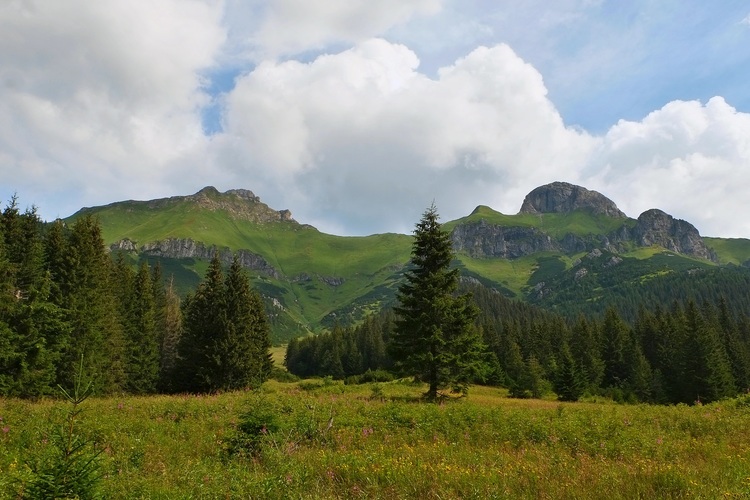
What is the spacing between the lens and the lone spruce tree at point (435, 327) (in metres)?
25.9

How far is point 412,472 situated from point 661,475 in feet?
14.3

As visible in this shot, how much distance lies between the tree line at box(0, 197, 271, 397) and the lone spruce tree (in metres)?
18.4

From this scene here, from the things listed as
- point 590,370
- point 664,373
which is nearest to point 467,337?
point 590,370

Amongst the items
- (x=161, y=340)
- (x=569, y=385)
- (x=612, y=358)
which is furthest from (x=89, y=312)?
(x=612, y=358)

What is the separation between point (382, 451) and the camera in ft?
33.8

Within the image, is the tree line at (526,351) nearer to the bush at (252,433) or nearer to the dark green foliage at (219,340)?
the bush at (252,433)

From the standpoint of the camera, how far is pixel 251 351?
138ft

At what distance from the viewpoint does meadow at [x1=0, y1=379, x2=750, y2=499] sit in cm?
704

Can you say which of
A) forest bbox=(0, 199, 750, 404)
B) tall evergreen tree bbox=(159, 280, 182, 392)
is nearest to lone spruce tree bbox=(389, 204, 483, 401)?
forest bbox=(0, 199, 750, 404)

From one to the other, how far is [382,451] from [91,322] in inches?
1300

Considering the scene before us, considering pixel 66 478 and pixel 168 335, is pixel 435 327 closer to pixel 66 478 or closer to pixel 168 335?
pixel 66 478

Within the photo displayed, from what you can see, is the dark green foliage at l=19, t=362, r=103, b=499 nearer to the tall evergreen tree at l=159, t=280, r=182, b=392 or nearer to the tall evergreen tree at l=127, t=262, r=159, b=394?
the tall evergreen tree at l=127, t=262, r=159, b=394

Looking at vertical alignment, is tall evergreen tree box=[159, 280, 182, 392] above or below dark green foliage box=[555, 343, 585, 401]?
above

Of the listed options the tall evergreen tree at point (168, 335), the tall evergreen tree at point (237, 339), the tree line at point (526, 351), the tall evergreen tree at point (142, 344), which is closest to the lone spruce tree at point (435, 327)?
the tree line at point (526, 351)
